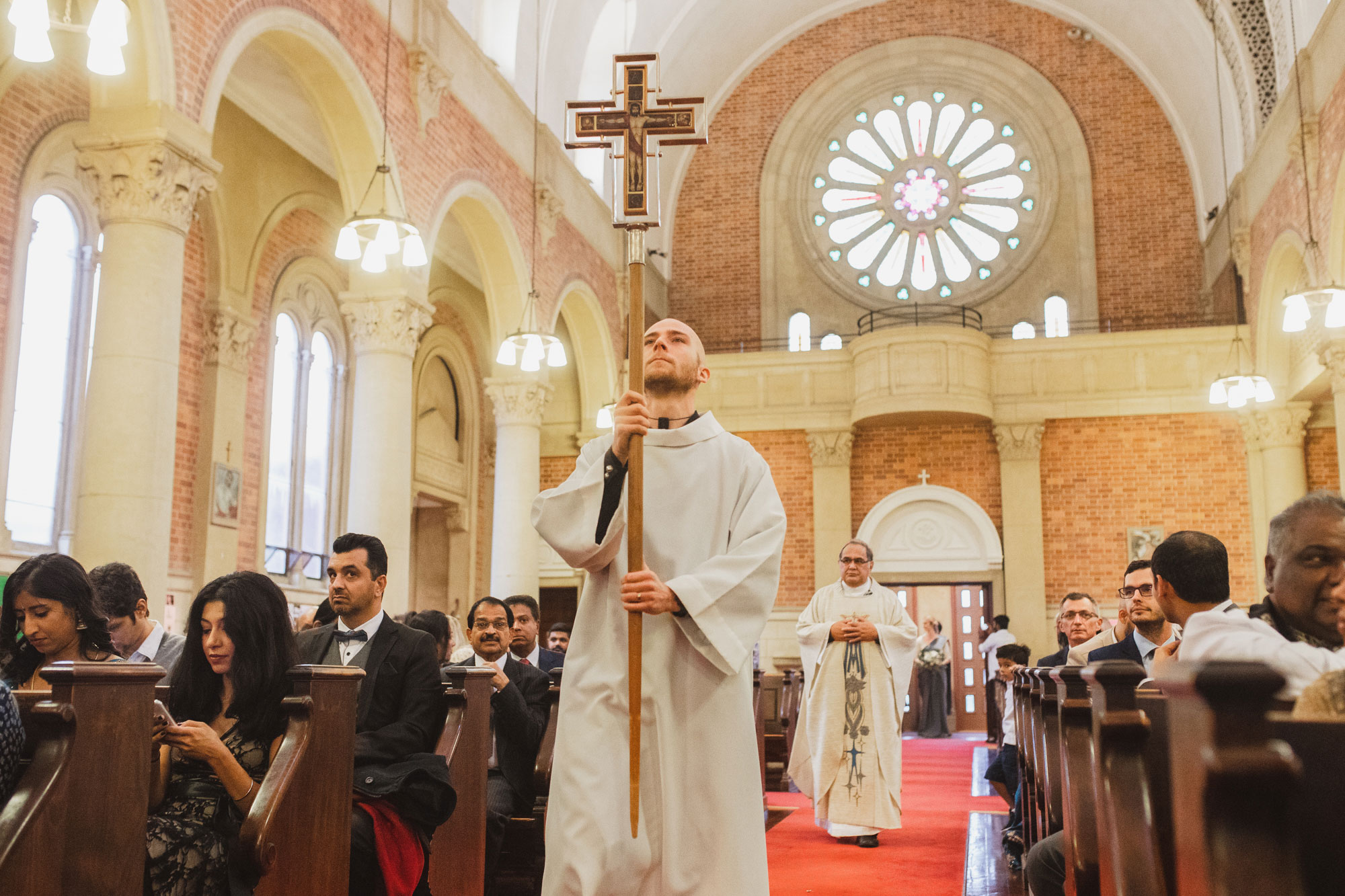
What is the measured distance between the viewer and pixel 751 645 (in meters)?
2.85

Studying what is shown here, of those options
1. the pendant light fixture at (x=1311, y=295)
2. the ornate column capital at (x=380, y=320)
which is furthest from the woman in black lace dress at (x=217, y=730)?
the pendant light fixture at (x=1311, y=295)

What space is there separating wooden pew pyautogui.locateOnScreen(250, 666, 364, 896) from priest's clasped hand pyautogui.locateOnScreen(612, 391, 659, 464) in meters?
1.10

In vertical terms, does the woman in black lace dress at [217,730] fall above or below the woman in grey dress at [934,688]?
above

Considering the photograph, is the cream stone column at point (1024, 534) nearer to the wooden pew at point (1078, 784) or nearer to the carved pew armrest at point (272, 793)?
the wooden pew at point (1078, 784)

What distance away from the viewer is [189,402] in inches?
477

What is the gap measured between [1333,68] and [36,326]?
1273 cm

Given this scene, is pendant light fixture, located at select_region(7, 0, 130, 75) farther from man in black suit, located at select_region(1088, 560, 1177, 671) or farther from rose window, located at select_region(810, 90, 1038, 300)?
rose window, located at select_region(810, 90, 1038, 300)

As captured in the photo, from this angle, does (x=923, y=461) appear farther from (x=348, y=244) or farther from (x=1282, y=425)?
(x=348, y=244)

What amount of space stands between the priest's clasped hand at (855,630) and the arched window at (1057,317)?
12.2m

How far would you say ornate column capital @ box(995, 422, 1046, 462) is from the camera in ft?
55.7

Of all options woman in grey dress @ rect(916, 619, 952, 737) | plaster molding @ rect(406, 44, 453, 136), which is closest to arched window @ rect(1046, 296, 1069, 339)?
woman in grey dress @ rect(916, 619, 952, 737)

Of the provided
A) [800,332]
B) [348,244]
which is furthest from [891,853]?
[800,332]

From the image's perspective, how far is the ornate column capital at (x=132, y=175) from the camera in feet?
→ 24.8

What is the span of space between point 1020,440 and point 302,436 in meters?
9.86
